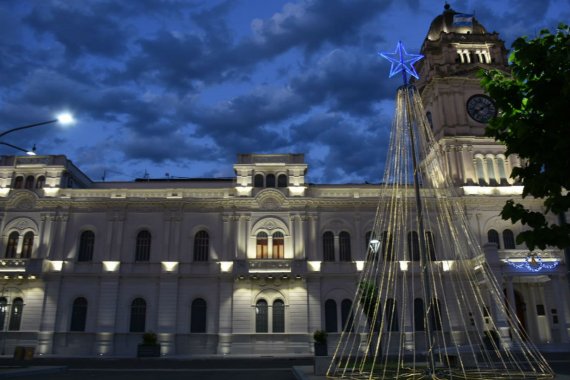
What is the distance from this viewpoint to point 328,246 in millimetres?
39281

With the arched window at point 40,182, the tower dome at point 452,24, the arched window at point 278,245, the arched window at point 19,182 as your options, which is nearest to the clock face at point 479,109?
the tower dome at point 452,24

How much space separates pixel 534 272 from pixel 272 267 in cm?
1969

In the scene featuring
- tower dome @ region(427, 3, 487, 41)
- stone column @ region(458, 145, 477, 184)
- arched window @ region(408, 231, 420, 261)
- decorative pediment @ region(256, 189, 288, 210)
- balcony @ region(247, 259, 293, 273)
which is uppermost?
tower dome @ region(427, 3, 487, 41)

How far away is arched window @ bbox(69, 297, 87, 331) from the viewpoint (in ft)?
122

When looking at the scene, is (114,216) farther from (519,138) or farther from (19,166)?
(519,138)

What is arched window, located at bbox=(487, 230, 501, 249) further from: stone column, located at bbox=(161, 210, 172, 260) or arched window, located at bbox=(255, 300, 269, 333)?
stone column, located at bbox=(161, 210, 172, 260)

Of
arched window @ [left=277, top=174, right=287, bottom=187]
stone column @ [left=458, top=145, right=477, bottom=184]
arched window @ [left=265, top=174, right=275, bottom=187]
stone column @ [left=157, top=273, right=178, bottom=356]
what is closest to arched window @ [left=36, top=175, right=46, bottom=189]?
stone column @ [left=157, top=273, right=178, bottom=356]

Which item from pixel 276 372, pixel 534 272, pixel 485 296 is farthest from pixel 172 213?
pixel 534 272

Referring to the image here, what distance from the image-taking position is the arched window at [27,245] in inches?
1521

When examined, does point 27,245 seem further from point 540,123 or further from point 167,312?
point 540,123

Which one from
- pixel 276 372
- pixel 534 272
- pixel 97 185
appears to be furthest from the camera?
pixel 97 185

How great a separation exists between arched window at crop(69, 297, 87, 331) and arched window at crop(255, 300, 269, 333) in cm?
1367

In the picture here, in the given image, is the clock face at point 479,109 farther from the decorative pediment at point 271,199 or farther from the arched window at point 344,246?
the decorative pediment at point 271,199

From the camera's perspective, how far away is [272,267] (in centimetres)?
3709
